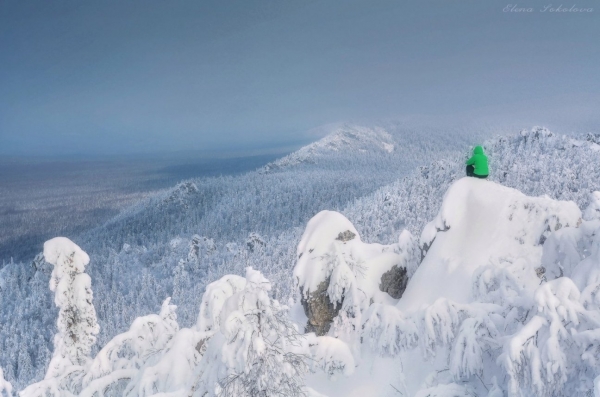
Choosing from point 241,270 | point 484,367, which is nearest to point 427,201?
point 241,270

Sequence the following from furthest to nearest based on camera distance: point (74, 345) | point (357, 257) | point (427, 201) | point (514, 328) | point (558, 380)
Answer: point (427, 201)
point (357, 257)
point (74, 345)
point (514, 328)
point (558, 380)

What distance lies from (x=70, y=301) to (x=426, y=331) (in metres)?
11.3

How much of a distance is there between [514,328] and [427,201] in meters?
136

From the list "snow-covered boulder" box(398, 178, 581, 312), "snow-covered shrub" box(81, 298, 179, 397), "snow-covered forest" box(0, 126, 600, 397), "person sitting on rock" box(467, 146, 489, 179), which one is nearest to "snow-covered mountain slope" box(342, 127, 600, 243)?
"person sitting on rock" box(467, 146, 489, 179)

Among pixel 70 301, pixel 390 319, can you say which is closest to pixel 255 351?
pixel 390 319

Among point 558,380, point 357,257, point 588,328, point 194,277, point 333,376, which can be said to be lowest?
point 194,277

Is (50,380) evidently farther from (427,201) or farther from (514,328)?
(427,201)

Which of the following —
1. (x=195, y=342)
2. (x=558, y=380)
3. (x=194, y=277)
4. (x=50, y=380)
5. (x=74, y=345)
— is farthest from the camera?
(x=194, y=277)

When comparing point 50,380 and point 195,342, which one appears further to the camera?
point 50,380

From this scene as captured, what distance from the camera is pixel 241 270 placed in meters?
104

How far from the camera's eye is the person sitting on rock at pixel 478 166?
12.3 metres

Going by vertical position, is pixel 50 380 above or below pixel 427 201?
above

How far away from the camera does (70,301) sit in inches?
452

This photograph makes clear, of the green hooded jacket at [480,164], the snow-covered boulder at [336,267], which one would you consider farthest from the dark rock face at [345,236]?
the green hooded jacket at [480,164]
